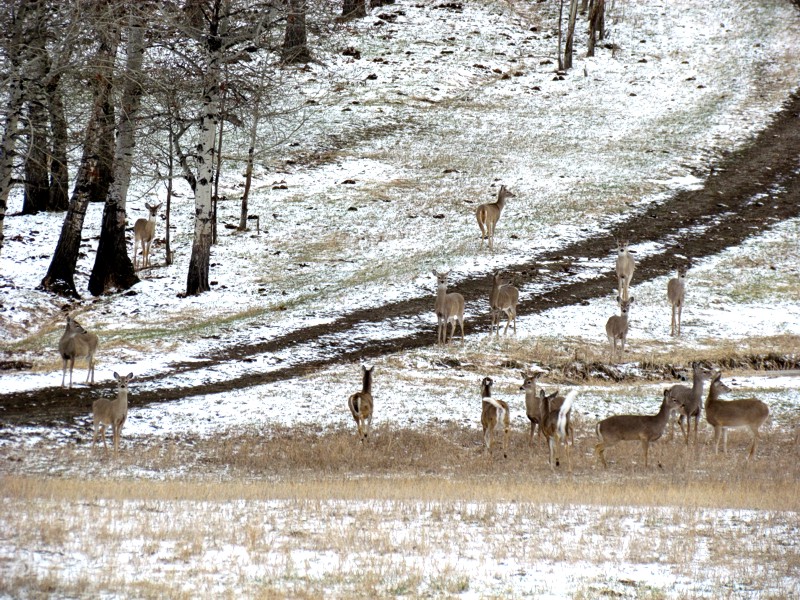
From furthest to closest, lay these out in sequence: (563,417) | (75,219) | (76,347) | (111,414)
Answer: (75,219) → (76,347) → (111,414) → (563,417)

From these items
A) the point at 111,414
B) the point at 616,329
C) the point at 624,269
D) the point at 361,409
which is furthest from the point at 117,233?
the point at 624,269

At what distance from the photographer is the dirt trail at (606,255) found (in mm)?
16094

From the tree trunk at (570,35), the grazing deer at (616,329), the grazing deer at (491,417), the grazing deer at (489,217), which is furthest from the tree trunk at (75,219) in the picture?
the tree trunk at (570,35)

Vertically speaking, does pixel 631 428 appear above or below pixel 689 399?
below

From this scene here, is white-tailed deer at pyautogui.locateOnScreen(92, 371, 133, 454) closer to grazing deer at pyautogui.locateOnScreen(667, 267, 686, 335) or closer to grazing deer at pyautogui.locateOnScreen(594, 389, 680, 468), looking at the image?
grazing deer at pyautogui.locateOnScreen(594, 389, 680, 468)

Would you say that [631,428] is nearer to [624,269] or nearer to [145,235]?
[624,269]

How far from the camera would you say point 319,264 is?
26.8 metres

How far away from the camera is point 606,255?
2758 cm

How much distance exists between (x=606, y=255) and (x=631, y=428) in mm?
14636

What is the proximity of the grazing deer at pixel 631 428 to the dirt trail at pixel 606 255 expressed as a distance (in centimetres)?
657

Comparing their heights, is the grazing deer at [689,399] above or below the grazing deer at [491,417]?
above

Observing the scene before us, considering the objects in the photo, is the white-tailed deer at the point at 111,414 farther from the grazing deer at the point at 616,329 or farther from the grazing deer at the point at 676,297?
the grazing deer at the point at 676,297

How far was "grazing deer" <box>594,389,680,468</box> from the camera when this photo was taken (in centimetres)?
1354

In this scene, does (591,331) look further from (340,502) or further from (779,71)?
(779,71)
